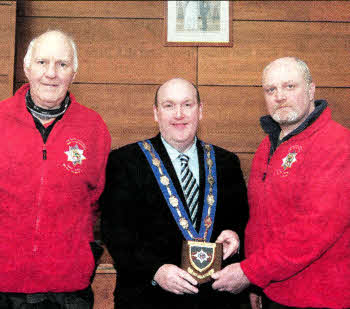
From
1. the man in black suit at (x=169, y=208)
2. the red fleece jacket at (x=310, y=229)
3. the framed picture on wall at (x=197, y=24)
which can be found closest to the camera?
the red fleece jacket at (x=310, y=229)

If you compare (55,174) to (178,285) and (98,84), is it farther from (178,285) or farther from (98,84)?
(98,84)

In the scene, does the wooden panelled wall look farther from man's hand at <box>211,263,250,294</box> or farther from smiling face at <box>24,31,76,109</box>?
man's hand at <box>211,263,250,294</box>

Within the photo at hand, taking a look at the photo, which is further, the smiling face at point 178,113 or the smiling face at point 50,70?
the smiling face at point 178,113

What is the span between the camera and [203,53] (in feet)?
8.42

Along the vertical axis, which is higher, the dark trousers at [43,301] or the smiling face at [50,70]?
the smiling face at [50,70]

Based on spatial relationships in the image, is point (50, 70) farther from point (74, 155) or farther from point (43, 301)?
point (43, 301)

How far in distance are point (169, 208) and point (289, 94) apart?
72 cm

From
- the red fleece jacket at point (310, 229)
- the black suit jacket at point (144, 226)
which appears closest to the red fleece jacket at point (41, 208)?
the black suit jacket at point (144, 226)

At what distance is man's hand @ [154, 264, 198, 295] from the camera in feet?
4.84

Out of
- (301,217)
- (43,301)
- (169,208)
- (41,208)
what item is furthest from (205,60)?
(43,301)

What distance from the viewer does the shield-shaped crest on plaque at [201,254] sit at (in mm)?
1479

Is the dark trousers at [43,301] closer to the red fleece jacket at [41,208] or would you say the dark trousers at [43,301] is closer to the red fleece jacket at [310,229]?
the red fleece jacket at [41,208]

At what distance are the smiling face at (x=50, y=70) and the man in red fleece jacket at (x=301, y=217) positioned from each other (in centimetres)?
93

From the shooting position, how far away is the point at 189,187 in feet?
5.55
